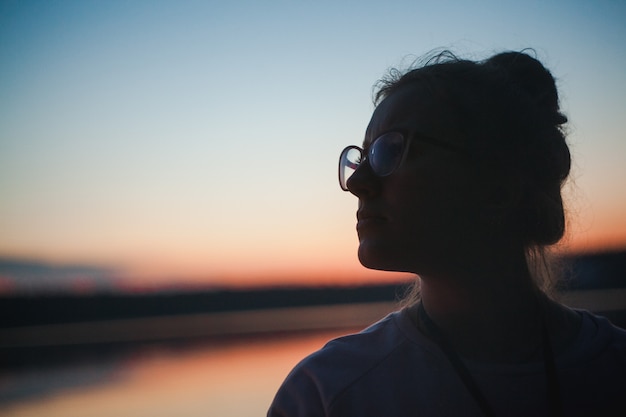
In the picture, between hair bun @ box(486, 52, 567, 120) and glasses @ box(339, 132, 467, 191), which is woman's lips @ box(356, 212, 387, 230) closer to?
glasses @ box(339, 132, 467, 191)

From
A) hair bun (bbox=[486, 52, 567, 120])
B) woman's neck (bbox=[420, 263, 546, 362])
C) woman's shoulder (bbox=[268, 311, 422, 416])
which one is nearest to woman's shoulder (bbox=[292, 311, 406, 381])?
woman's shoulder (bbox=[268, 311, 422, 416])

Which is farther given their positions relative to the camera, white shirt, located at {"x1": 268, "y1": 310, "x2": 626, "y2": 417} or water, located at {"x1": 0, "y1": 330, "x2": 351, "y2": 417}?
water, located at {"x1": 0, "y1": 330, "x2": 351, "y2": 417}

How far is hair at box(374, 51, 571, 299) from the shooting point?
131cm

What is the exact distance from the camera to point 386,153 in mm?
1272

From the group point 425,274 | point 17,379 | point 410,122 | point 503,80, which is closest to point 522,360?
point 425,274

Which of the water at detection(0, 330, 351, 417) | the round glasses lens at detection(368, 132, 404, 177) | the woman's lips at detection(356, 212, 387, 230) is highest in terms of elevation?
the round glasses lens at detection(368, 132, 404, 177)

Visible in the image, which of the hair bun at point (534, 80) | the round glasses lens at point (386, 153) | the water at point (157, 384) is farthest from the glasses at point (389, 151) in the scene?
the water at point (157, 384)

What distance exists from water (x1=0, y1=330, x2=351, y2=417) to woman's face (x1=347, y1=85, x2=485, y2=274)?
188cm

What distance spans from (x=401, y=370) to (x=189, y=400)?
2.33 metres

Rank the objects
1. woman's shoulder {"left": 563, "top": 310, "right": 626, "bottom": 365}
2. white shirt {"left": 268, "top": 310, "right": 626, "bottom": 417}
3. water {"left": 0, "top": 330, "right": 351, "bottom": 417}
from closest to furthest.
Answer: white shirt {"left": 268, "top": 310, "right": 626, "bottom": 417}, woman's shoulder {"left": 563, "top": 310, "right": 626, "bottom": 365}, water {"left": 0, "top": 330, "right": 351, "bottom": 417}

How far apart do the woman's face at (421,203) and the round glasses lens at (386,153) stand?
16 mm

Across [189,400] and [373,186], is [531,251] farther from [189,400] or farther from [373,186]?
[189,400]

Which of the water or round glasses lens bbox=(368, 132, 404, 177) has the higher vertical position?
round glasses lens bbox=(368, 132, 404, 177)

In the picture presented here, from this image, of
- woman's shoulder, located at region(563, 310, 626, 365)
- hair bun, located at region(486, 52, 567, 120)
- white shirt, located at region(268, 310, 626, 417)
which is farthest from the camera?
hair bun, located at region(486, 52, 567, 120)
